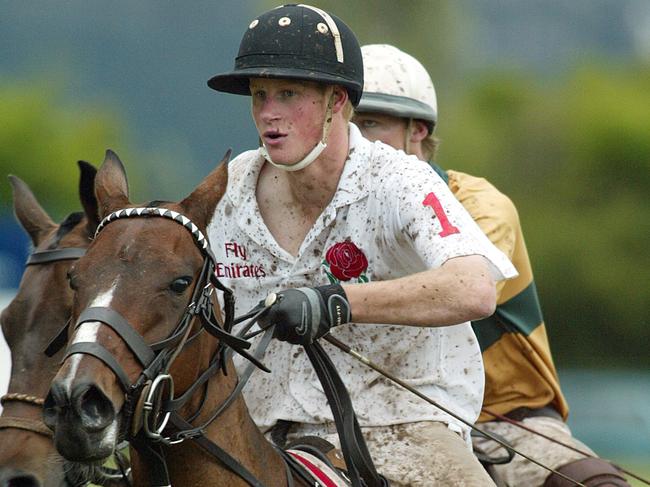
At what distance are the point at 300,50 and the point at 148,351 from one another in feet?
4.60

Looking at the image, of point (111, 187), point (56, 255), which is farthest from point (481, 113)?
point (111, 187)

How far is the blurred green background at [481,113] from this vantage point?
757 inches

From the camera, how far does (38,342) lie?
17.4 ft

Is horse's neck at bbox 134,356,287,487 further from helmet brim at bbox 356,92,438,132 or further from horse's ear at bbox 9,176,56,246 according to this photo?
helmet brim at bbox 356,92,438,132

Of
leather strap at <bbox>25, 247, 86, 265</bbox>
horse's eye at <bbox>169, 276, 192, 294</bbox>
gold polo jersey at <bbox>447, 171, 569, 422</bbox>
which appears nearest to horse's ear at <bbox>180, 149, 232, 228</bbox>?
horse's eye at <bbox>169, 276, 192, 294</bbox>

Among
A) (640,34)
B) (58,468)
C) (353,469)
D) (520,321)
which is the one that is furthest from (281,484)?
(640,34)

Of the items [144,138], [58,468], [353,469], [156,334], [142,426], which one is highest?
[156,334]

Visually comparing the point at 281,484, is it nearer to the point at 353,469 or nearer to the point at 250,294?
the point at 353,469

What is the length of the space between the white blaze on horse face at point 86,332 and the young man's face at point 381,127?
355 centimetres

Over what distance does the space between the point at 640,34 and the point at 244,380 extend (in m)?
25.2

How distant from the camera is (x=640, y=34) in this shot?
27734mm

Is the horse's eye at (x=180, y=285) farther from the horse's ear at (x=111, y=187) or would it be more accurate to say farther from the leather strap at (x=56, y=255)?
the leather strap at (x=56, y=255)

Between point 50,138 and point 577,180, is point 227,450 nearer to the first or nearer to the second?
point 50,138

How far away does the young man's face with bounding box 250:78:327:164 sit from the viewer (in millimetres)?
4570
